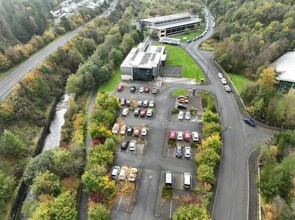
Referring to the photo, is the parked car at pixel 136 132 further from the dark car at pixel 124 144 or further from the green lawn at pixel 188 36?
the green lawn at pixel 188 36

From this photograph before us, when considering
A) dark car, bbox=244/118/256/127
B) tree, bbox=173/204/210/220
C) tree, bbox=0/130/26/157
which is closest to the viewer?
tree, bbox=173/204/210/220

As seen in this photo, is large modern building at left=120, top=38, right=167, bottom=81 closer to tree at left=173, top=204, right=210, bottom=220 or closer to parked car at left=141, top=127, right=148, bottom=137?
parked car at left=141, top=127, right=148, bottom=137

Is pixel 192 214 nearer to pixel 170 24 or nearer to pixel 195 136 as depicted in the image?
pixel 195 136

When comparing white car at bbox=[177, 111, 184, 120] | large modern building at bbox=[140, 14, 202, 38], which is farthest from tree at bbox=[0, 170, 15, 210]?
large modern building at bbox=[140, 14, 202, 38]

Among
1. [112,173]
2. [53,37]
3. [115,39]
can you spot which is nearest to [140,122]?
[112,173]

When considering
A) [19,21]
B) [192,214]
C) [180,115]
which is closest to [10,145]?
[180,115]
